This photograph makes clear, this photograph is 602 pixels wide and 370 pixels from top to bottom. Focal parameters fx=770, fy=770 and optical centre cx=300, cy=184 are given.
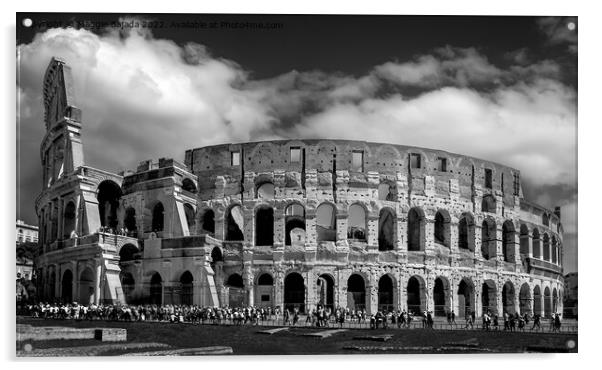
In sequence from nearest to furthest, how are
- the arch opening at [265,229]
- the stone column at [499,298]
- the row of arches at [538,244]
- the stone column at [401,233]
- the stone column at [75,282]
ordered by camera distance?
the stone column at [75,282] < the stone column at [401,233] < the arch opening at [265,229] < the stone column at [499,298] < the row of arches at [538,244]

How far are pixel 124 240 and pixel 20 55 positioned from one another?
11.5 meters

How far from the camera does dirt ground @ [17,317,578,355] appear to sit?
2267cm

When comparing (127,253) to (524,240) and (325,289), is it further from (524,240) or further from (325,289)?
(524,240)

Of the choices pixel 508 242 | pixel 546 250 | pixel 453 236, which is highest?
pixel 453 236

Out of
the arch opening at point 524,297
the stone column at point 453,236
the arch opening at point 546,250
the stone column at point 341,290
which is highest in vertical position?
the stone column at point 453,236

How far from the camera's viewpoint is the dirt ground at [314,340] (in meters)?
22.7

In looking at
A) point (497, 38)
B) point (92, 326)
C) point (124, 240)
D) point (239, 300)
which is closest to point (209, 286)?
point (239, 300)

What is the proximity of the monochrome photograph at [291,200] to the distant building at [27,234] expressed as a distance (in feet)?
0.57

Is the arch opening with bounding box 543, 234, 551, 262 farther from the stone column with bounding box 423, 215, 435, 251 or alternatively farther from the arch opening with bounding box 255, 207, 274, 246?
the arch opening with bounding box 255, 207, 274, 246

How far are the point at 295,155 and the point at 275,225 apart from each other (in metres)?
3.17

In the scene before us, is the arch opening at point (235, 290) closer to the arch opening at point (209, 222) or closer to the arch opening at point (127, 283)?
the arch opening at point (209, 222)

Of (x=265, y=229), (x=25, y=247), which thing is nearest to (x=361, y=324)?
(x=265, y=229)

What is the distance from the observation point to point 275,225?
110 ft

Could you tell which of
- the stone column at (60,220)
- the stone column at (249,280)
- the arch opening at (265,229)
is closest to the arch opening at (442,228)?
the arch opening at (265,229)
